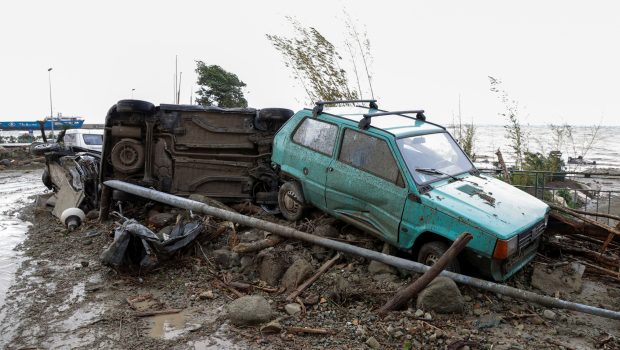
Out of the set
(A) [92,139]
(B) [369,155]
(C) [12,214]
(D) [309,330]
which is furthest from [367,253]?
(A) [92,139]

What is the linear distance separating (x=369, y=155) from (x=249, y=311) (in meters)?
2.41

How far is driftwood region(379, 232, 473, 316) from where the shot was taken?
4.52 meters

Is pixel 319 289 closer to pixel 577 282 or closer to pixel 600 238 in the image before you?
pixel 577 282

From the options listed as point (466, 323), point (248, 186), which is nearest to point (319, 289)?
point (466, 323)

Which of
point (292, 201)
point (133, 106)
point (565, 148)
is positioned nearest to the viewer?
point (292, 201)

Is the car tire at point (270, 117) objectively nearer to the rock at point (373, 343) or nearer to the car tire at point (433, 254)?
the car tire at point (433, 254)

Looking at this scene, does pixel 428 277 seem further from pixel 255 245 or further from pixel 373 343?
pixel 255 245

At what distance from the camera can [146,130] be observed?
27.1 feet

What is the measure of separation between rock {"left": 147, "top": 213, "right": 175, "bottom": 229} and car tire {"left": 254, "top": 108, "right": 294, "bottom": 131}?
2259 mm

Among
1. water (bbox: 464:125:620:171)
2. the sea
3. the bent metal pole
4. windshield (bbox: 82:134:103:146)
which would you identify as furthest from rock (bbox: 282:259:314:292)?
windshield (bbox: 82:134:103:146)

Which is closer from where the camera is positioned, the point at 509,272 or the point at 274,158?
the point at 509,272

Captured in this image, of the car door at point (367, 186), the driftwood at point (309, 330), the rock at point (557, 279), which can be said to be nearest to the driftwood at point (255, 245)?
the car door at point (367, 186)

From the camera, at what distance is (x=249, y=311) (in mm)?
4637

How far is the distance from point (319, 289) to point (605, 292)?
3223 millimetres
